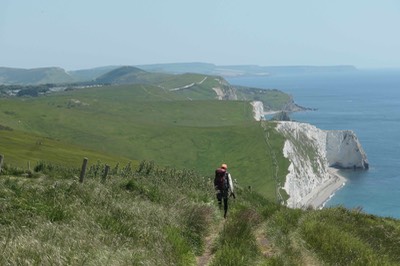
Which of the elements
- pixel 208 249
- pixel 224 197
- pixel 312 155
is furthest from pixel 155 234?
pixel 312 155

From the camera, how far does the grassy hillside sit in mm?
8070

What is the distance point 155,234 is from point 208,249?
2.06 metres

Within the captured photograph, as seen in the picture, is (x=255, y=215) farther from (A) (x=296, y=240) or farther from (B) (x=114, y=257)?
(B) (x=114, y=257)

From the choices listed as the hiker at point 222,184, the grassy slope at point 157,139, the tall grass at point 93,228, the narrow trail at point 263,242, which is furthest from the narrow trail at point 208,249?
the grassy slope at point 157,139

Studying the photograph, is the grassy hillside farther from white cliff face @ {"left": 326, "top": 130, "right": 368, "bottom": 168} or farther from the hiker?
white cliff face @ {"left": 326, "top": 130, "right": 368, "bottom": 168}

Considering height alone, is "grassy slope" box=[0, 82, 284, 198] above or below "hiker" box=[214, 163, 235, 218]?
below

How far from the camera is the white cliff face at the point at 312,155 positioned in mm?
133875

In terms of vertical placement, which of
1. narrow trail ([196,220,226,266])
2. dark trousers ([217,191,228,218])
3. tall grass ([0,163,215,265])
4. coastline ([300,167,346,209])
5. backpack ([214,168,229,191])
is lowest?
coastline ([300,167,346,209])

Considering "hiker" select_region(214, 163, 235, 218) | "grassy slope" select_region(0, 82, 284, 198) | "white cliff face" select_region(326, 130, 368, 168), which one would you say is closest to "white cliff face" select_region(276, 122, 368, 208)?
"white cliff face" select_region(326, 130, 368, 168)

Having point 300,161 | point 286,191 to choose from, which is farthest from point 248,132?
point 286,191

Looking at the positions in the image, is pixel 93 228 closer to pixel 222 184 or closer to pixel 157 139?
pixel 222 184

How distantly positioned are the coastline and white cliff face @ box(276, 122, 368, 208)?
87 cm

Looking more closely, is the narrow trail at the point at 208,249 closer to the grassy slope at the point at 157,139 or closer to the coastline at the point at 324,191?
the coastline at the point at 324,191

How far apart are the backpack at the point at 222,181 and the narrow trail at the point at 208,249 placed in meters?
3.35
